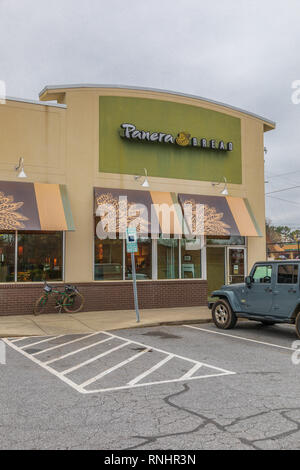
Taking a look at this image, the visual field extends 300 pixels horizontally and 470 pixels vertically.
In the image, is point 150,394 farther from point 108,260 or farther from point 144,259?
point 144,259

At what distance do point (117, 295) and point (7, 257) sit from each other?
4.18 m

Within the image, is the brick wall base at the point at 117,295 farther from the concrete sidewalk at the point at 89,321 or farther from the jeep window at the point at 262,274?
the jeep window at the point at 262,274

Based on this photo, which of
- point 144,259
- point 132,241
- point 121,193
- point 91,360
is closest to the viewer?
point 91,360

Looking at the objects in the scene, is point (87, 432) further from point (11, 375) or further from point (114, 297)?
point (114, 297)

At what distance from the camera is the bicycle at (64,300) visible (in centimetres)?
1548

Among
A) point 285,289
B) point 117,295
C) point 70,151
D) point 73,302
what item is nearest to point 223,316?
point 285,289

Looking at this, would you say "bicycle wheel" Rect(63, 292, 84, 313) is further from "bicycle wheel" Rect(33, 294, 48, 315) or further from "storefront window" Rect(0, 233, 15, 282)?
"storefront window" Rect(0, 233, 15, 282)

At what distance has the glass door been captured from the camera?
1978 cm

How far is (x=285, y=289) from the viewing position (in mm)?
11203

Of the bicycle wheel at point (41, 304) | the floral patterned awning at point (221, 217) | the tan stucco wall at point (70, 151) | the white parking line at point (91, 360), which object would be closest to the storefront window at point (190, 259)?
the floral patterned awning at point (221, 217)

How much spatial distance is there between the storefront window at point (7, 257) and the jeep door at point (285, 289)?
8945 mm
